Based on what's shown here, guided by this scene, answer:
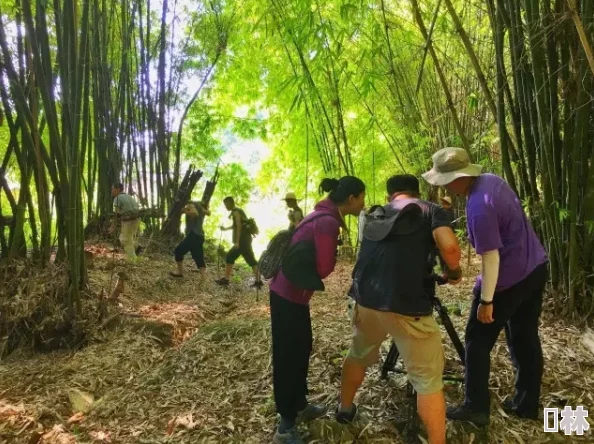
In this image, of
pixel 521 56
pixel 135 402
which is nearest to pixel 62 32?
pixel 135 402

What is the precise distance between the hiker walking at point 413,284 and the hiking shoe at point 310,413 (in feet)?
1.64

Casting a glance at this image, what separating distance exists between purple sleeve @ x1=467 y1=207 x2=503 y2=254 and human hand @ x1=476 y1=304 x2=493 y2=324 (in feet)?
0.69

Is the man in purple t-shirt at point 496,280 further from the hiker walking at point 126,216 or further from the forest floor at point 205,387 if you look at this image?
the hiker walking at point 126,216

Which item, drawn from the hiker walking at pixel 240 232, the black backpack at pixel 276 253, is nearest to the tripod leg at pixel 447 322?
the black backpack at pixel 276 253

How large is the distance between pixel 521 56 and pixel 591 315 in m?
1.42

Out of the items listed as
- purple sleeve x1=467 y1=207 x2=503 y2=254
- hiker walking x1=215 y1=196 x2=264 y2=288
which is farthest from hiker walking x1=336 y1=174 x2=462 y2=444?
hiker walking x1=215 y1=196 x2=264 y2=288

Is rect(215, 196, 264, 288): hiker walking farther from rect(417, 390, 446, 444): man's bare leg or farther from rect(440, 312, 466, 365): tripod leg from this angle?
rect(417, 390, 446, 444): man's bare leg

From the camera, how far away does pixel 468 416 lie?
1804 millimetres

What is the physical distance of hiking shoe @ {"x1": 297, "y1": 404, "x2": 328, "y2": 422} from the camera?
1.95 metres

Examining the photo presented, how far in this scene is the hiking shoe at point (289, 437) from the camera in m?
1.84

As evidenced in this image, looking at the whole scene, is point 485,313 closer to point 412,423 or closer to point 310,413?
point 412,423

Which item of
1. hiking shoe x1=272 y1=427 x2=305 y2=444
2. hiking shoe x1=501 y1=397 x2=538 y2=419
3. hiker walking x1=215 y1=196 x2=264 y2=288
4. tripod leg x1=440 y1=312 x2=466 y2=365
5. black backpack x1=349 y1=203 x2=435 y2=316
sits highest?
hiker walking x1=215 y1=196 x2=264 y2=288

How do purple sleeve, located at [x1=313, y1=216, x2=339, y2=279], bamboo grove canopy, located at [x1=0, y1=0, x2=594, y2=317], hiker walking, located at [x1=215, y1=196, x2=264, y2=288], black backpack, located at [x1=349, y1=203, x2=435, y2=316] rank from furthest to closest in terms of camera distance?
hiker walking, located at [x1=215, y1=196, x2=264, y2=288]
bamboo grove canopy, located at [x1=0, y1=0, x2=594, y2=317]
purple sleeve, located at [x1=313, y1=216, x2=339, y2=279]
black backpack, located at [x1=349, y1=203, x2=435, y2=316]

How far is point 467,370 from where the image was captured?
5.98 feet
